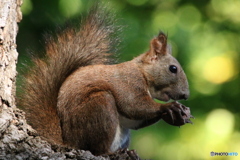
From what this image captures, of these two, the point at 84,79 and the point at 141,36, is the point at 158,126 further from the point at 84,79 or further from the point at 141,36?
the point at 84,79

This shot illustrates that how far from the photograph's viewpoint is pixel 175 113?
2408 millimetres

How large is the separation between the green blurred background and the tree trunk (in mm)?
1155

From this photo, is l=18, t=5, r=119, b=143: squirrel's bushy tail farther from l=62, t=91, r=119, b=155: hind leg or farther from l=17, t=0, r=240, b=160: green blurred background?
l=17, t=0, r=240, b=160: green blurred background

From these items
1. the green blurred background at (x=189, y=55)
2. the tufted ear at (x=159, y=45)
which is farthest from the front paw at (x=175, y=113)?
the green blurred background at (x=189, y=55)

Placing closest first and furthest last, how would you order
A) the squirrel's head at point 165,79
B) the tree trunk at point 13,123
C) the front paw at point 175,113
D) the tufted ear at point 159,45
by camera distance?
the tree trunk at point 13,123 < the front paw at point 175,113 < the squirrel's head at point 165,79 < the tufted ear at point 159,45

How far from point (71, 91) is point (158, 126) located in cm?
144

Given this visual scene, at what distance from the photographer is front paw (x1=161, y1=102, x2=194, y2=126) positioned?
240 centimetres

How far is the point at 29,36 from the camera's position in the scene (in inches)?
146

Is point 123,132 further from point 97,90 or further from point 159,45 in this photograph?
point 159,45

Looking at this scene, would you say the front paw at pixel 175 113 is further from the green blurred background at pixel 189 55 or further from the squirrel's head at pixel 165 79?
the green blurred background at pixel 189 55

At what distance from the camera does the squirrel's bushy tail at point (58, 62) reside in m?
2.33

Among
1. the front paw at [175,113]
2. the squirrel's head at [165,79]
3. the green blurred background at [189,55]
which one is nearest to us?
the front paw at [175,113]

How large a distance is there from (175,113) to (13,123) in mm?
958

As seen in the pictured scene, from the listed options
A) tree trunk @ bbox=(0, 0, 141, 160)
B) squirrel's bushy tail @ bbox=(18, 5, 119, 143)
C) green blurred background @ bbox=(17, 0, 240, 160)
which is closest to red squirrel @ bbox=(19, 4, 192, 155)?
squirrel's bushy tail @ bbox=(18, 5, 119, 143)
